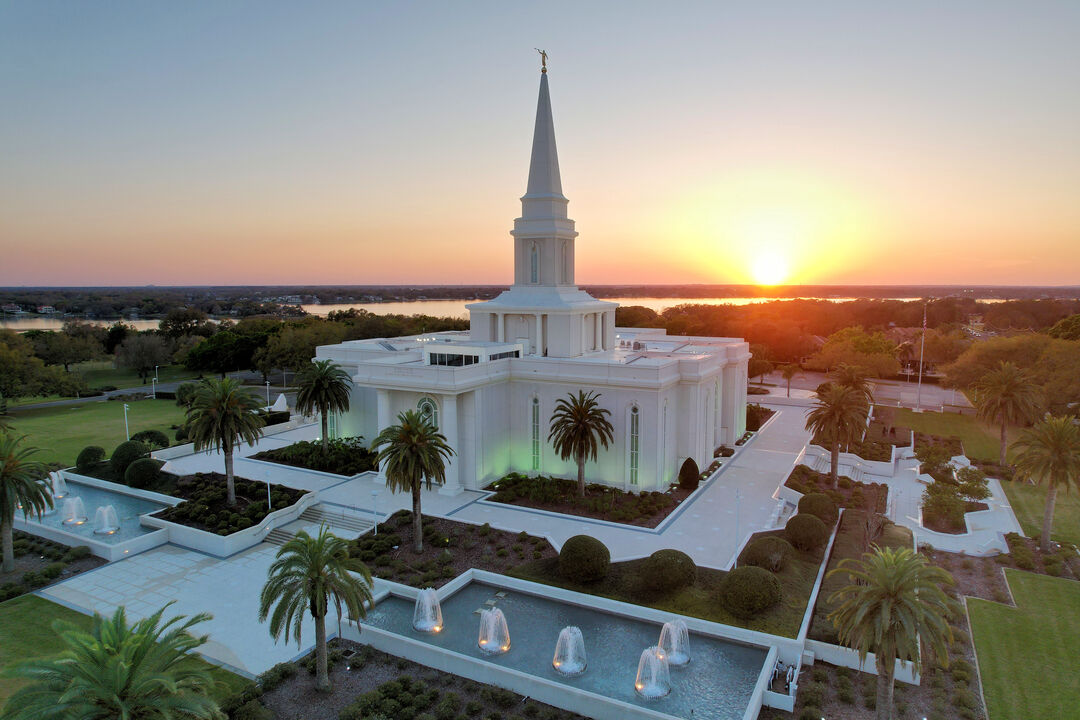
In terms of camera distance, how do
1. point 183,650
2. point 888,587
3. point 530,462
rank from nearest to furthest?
point 183,650 < point 888,587 < point 530,462

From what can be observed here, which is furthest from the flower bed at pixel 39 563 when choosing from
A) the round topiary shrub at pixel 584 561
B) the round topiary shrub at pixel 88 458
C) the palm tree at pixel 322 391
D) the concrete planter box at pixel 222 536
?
the round topiary shrub at pixel 584 561

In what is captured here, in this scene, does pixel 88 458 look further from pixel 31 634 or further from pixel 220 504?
pixel 31 634

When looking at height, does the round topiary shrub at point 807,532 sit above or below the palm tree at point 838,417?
below

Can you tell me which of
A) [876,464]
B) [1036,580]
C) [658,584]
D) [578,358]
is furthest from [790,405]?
[658,584]

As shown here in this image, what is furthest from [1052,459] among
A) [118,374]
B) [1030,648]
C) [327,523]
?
[118,374]

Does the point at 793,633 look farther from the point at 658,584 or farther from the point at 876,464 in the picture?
the point at 876,464

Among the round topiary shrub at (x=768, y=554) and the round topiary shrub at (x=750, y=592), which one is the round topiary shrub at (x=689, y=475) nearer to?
the round topiary shrub at (x=768, y=554)
